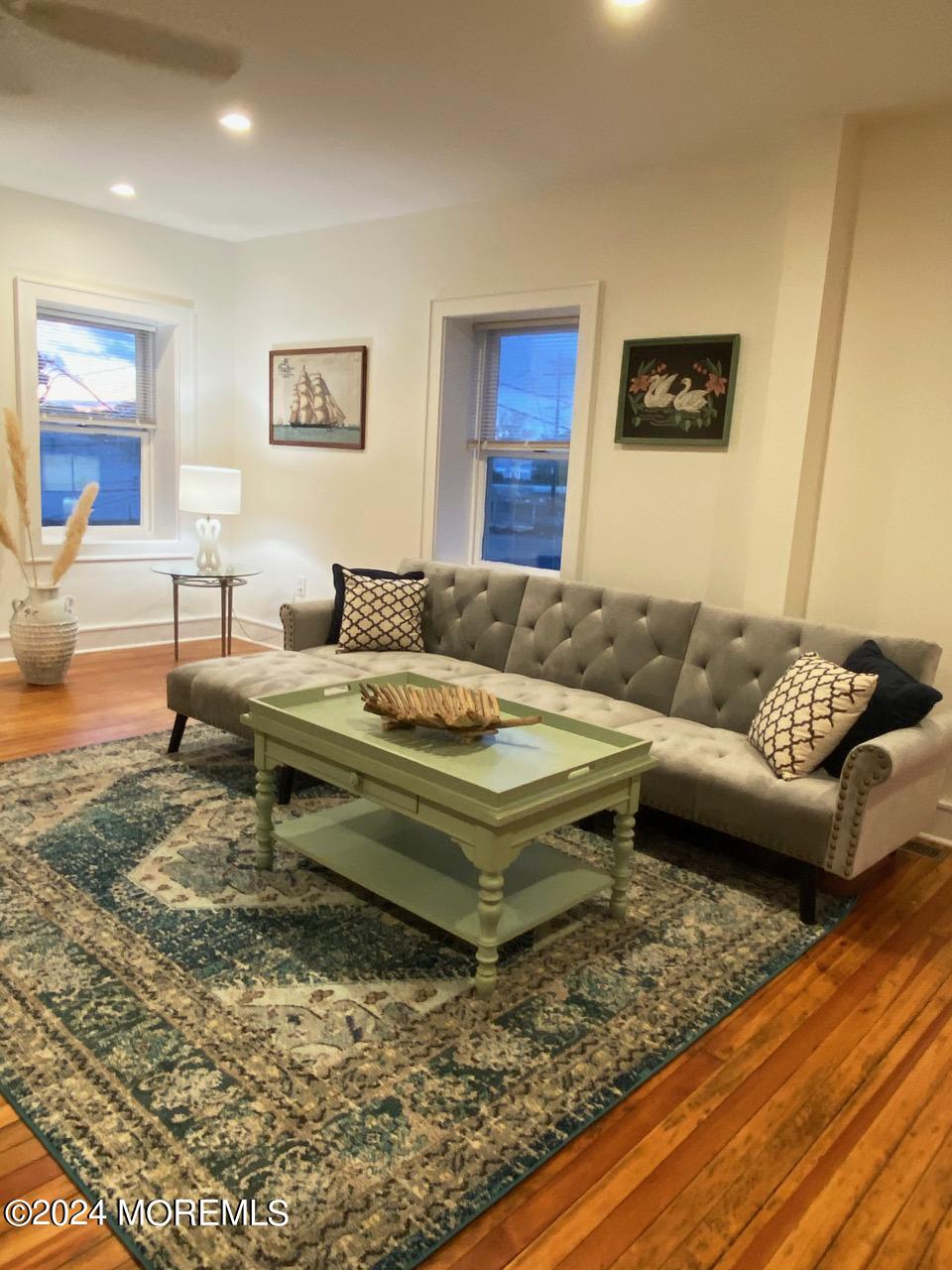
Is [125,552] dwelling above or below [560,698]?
above

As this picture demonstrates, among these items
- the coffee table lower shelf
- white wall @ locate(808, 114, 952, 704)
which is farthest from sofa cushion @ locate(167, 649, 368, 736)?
white wall @ locate(808, 114, 952, 704)

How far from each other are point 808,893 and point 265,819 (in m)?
1.65

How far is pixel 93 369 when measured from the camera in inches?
213

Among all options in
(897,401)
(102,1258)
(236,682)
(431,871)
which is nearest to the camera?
(102,1258)

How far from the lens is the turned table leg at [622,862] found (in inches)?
98.0

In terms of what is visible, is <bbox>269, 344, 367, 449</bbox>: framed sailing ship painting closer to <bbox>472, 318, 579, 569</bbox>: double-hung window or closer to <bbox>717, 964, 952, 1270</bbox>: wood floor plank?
<bbox>472, 318, 579, 569</bbox>: double-hung window

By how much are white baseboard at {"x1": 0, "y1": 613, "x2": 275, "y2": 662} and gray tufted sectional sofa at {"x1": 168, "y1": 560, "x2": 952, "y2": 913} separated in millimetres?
1880

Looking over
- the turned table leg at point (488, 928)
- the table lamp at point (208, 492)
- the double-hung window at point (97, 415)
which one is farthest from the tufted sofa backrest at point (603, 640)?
the double-hung window at point (97, 415)

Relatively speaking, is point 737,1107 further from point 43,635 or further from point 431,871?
point 43,635

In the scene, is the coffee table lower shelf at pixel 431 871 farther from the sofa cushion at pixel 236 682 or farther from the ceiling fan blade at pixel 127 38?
the ceiling fan blade at pixel 127 38

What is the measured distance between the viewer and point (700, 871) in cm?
293

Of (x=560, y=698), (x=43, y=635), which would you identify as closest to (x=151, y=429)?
(x=43, y=635)

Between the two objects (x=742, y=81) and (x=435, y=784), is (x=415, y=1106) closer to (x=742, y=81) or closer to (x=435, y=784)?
(x=435, y=784)

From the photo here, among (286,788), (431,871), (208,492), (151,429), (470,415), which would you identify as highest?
(470,415)
